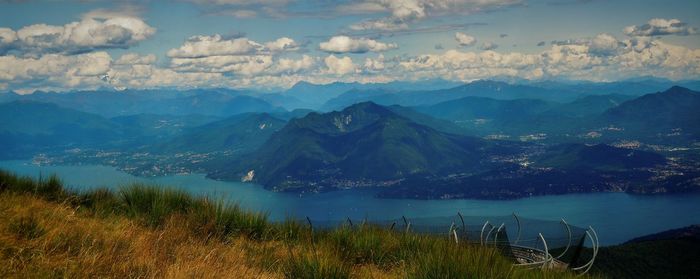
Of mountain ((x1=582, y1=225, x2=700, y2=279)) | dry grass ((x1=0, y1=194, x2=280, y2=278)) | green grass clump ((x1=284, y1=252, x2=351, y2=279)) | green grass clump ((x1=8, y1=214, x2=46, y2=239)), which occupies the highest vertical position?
green grass clump ((x1=8, y1=214, x2=46, y2=239))

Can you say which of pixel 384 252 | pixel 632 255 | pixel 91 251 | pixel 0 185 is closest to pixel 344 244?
pixel 384 252

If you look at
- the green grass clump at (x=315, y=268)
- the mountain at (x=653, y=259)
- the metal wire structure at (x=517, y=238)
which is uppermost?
the green grass clump at (x=315, y=268)

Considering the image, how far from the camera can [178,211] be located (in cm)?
1034

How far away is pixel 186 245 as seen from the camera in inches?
313

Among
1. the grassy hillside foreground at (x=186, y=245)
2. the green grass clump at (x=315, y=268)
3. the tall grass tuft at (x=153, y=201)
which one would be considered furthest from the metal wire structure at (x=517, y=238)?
the green grass clump at (x=315, y=268)

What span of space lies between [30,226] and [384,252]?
5460 millimetres

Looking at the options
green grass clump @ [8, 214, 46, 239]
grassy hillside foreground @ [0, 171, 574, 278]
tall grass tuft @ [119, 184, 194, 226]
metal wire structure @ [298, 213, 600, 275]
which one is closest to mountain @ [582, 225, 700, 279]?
metal wire structure @ [298, 213, 600, 275]

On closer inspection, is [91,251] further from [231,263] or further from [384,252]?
[384,252]

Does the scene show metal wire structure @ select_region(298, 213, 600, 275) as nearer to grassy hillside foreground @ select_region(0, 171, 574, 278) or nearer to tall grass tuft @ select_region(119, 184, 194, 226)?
grassy hillside foreground @ select_region(0, 171, 574, 278)

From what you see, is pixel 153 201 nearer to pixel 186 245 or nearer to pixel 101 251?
pixel 186 245

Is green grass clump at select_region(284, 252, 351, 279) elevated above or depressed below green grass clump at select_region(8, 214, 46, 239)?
below

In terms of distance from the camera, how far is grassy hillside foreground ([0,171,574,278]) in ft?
20.5

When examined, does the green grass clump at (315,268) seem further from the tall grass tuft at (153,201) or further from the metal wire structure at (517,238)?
the tall grass tuft at (153,201)

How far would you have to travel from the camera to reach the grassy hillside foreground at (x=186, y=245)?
6.25 m
